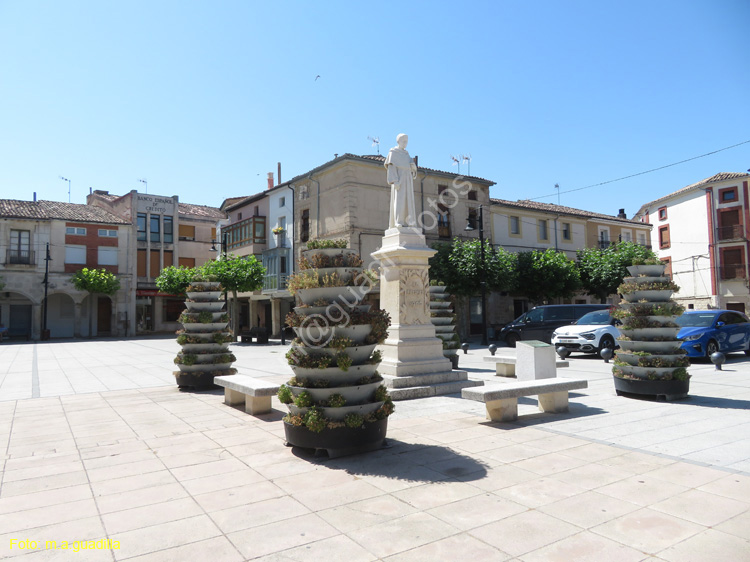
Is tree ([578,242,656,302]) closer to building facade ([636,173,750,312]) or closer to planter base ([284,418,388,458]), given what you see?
building facade ([636,173,750,312])

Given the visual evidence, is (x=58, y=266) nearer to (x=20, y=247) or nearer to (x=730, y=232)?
(x=20, y=247)

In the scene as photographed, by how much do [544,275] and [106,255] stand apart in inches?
1213

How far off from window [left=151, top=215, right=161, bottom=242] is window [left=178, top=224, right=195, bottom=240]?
272 cm

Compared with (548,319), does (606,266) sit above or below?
above

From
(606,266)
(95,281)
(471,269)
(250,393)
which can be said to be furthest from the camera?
(95,281)

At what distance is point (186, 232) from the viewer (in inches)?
1753

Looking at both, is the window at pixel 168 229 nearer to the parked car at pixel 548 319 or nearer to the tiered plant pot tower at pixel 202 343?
the parked car at pixel 548 319

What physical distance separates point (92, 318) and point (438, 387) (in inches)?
1396

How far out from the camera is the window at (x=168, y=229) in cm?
4181

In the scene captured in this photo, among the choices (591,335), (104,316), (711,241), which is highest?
(711,241)

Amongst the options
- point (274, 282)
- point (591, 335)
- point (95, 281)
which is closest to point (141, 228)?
point (95, 281)

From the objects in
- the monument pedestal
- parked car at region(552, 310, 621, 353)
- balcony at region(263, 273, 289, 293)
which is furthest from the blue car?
balcony at region(263, 273, 289, 293)

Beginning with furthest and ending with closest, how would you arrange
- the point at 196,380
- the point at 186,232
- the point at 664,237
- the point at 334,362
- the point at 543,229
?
the point at 186,232, the point at 664,237, the point at 543,229, the point at 196,380, the point at 334,362

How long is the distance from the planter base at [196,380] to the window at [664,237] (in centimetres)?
4232
